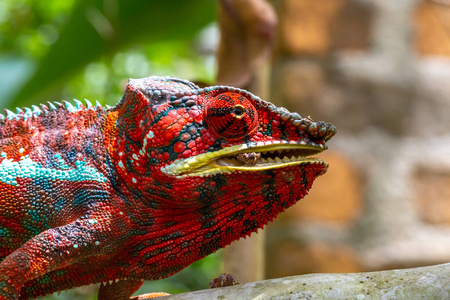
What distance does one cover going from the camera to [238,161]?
4.50 feet

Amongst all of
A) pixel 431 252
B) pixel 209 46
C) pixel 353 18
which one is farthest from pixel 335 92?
pixel 209 46

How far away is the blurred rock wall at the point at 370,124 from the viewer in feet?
9.57

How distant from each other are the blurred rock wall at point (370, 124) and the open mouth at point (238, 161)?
161cm

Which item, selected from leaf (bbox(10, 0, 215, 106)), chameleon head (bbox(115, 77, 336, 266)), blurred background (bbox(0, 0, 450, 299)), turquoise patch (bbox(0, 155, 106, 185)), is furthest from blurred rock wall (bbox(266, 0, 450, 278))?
turquoise patch (bbox(0, 155, 106, 185))

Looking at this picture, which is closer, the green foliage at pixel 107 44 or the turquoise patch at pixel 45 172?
the turquoise patch at pixel 45 172

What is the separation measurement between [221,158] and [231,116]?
118mm

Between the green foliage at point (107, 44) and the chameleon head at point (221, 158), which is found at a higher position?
the green foliage at point (107, 44)

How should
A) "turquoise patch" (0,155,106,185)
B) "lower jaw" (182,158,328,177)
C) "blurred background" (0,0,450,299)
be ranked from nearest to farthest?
1. "lower jaw" (182,158,328,177)
2. "turquoise patch" (0,155,106,185)
3. "blurred background" (0,0,450,299)

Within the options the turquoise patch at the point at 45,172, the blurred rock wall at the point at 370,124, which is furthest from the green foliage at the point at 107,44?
the turquoise patch at the point at 45,172

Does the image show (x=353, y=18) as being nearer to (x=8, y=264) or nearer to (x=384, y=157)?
(x=384, y=157)

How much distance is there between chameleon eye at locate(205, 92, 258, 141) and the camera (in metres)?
1.34

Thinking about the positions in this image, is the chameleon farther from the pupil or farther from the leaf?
the leaf

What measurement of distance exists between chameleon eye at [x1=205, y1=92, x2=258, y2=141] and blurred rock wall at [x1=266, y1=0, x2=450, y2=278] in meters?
1.66

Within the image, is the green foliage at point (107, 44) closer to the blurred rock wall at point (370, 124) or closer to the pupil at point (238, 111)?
the blurred rock wall at point (370, 124)
